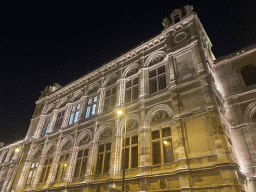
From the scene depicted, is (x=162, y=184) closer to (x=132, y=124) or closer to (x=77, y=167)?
(x=132, y=124)

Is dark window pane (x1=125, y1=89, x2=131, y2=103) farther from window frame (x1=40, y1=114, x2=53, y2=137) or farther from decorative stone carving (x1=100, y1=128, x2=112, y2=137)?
window frame (x1=40, y1=114, x2=53, y2=137)

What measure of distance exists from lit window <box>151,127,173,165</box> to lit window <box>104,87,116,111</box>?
7.48 m

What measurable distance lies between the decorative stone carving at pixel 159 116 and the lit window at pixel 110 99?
6.38 m

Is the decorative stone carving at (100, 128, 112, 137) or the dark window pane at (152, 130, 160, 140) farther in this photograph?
the decorative stone carving at (100, 128, 112, 137)

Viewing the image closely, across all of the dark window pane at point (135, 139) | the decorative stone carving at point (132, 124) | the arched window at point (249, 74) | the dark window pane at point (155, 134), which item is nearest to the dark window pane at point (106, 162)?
the dark window pane at point (135, 139)

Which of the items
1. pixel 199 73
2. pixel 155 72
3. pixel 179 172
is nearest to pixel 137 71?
pixel 155 72

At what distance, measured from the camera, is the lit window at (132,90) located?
20998 mm

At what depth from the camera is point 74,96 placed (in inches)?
1134

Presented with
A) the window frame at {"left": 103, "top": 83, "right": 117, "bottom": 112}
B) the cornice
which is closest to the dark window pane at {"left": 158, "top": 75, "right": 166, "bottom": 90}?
the cornice

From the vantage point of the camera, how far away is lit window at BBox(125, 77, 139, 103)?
2100 cm

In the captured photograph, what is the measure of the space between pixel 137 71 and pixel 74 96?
1139cm

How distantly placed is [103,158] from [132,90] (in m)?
7.79

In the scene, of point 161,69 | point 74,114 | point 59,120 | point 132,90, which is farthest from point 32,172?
point 161,69

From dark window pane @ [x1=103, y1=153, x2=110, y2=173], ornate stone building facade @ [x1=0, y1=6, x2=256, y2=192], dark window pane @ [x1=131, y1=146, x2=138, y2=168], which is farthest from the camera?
dark window pane @ [x1=103, y1=153, x2=110, y2=173]
